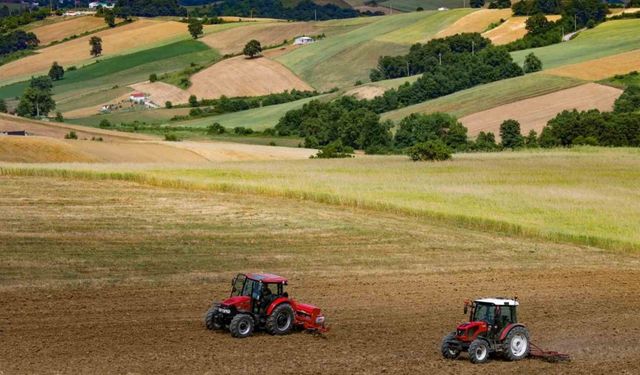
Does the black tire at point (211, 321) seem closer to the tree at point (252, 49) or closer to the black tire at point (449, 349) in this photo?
the black tire at point (449, 349)

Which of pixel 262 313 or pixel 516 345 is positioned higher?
pixel 262 313

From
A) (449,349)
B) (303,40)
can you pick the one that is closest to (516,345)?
(449,349)

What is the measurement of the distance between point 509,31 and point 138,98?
51.7m

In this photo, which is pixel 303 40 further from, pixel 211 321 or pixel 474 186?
pixel 211 321

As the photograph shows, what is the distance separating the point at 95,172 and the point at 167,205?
13069mm

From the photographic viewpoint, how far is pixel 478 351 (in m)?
27.0

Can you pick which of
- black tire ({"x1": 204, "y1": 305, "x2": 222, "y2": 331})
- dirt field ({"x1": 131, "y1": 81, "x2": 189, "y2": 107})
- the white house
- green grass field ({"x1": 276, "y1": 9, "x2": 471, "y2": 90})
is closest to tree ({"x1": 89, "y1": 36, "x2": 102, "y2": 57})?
the white house

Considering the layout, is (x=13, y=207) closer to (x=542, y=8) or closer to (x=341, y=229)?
(x=341, y=229)

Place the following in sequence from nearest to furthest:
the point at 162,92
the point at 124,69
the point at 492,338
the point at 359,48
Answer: the point at 492,338 < the point at 162,92 < the point at 359,48 < the point at 124,69

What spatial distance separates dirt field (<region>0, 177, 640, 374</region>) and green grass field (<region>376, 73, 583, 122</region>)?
66.8 m

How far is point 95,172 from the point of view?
66.2 m

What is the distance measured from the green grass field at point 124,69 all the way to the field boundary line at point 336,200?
103862 millimetres

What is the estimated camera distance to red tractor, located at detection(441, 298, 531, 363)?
27031mm

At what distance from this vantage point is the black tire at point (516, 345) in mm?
27219
